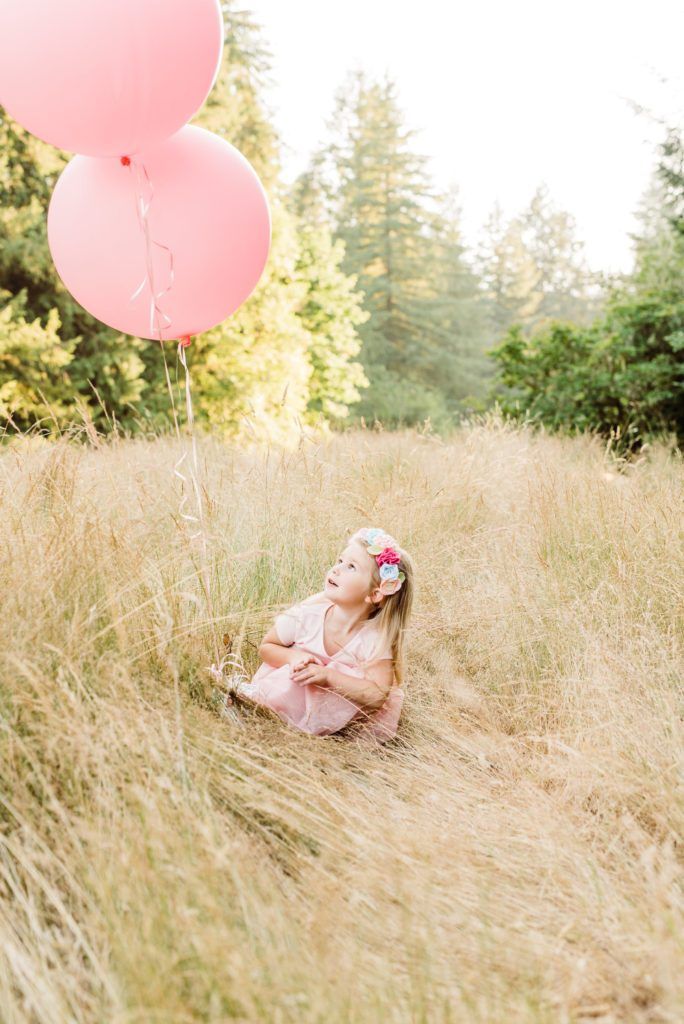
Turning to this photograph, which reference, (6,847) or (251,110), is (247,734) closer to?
(6,847)

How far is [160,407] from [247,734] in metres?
10.9

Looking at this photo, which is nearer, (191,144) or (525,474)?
(191,144)

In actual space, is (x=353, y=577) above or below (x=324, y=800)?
above

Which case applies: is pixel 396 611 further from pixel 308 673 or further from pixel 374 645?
pixel 308 673

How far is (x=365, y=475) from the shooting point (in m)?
4.75

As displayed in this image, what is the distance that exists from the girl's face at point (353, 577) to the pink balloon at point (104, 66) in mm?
1567

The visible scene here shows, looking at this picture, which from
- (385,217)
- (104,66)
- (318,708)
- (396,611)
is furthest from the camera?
(385,217)

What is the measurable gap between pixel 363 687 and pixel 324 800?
634 millimetres

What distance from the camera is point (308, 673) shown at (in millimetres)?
2658

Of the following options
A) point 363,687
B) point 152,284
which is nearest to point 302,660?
point 363,687

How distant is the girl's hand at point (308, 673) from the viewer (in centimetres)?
265

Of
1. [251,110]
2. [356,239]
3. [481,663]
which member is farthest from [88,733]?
[356,239]

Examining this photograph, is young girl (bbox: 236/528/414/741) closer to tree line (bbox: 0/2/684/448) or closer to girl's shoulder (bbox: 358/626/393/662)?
girl's shoulder (bbox: 358/626/393/662)

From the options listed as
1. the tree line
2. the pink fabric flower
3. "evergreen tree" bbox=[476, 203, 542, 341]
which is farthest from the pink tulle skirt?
"evergreen tree" bbox=[476, 203, 542, 341]
